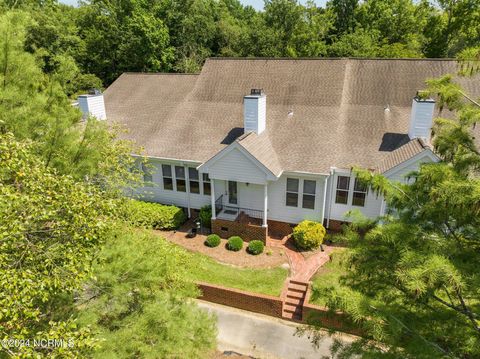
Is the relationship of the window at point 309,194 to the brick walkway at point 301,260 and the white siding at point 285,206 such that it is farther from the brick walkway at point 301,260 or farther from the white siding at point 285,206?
the brick walkway at point 301,260

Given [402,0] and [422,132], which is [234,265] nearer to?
[422,132]

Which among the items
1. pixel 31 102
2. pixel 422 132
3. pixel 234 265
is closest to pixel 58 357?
pixel 31 102

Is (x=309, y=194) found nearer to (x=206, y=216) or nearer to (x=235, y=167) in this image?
(x=235, y=167)

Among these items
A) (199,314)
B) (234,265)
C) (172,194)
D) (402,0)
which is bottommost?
(234,265)

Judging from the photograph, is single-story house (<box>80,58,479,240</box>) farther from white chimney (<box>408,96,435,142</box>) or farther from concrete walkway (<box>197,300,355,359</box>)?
concrete walkway (<box>197,300,355,359</box>)

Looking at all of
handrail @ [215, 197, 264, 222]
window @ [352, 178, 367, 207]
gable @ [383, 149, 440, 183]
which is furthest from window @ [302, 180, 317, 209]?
gable @ [383, 149, 440, 183]
